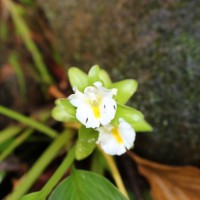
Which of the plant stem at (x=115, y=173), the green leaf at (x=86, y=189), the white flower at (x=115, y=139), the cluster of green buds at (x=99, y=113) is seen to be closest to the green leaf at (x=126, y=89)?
the cluster of green buds at (x=99, y=113)

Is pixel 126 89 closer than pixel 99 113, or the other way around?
pixel 99 113

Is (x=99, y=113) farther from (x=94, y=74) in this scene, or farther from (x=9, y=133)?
(x=9, y=133)

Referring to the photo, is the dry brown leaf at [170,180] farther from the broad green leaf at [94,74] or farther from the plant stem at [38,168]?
the broad green leaf at [94,74]

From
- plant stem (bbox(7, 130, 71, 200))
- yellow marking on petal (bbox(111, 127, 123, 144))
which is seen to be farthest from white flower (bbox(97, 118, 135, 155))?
plant stem (bbox(7, 130, 71, 200))

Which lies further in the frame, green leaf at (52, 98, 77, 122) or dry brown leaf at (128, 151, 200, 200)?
dry brown leaf at (128, 151, 200, 200)

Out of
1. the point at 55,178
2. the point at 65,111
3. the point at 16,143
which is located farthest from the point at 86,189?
the point at 16,143

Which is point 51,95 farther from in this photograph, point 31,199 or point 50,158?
point 31,199

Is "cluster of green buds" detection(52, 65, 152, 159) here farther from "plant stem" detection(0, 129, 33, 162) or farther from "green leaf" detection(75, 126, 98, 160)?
"plant stem" detection(0, 129, 33, 162)
